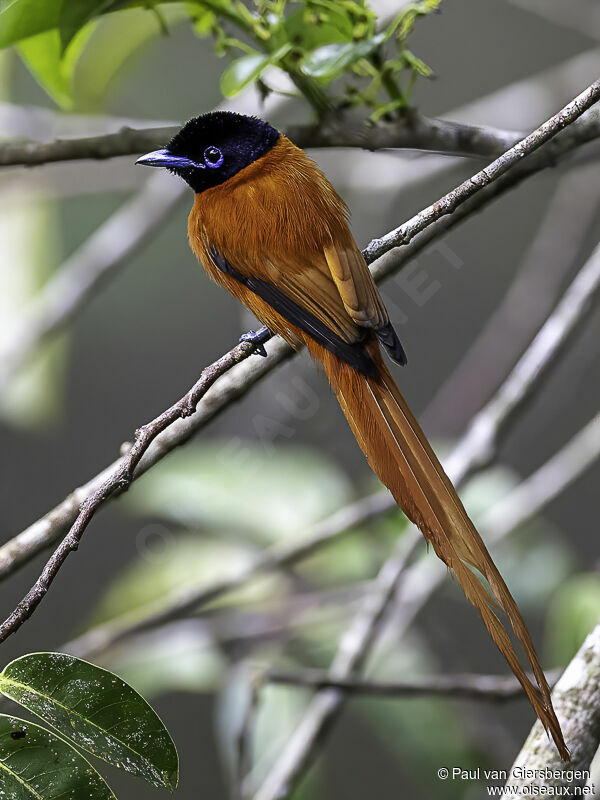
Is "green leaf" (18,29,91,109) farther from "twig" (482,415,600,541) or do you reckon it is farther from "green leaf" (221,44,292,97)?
"twig" (482,415,600,541)

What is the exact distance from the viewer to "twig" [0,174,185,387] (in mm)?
1580

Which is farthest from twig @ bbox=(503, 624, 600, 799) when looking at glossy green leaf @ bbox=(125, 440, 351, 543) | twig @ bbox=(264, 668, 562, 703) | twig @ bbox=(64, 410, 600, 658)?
glossy green leaf @ bbox=(125, 440, 351, 543)

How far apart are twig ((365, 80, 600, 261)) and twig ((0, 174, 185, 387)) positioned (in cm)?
92

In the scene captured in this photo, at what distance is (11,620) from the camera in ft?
2.11

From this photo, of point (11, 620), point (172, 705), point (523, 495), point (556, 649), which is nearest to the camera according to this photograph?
point (11, 620)

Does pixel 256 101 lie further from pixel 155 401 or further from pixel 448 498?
pixel 448 498

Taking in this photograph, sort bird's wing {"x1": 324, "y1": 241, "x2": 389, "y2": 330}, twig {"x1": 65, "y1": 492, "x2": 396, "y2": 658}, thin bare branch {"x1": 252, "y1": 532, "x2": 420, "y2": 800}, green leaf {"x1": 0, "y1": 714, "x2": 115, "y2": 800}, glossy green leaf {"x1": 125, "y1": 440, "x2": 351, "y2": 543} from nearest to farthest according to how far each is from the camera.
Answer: green leaf {"x1": 0, "y1": 714, "x2": 115, "y2": 800}, bird's wing {"x1": 324, "y1": 241, "x2": 389, "y2": 330}, thin bare branch {"x1": 252, "y1": 532, "x2": 420, "y2": 800}, twig {"x1": 65, "y1": 492, "x2": 396, "y2": 658}, glossy green leaf {"x1": 125, "y1": 440, "x2": 351, "y2": 543}

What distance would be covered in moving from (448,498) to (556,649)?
0.76m

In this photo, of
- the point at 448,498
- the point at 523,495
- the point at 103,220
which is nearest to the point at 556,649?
the point at 523,495

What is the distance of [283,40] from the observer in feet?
3.43

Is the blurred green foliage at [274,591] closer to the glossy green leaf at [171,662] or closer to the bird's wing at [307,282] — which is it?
the glossy green leaf at [171,662]

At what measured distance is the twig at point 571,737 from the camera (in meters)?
0.77

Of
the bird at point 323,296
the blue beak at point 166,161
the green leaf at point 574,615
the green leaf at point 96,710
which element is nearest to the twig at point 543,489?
the green leaf at point 574,615

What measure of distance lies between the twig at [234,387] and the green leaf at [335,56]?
205 millimetres
